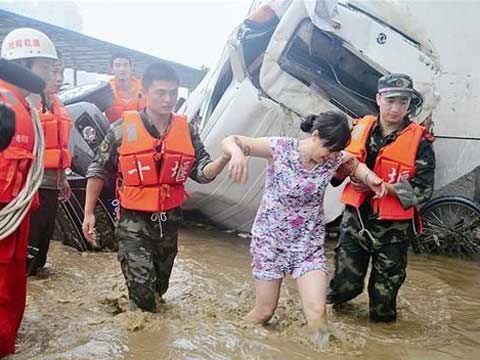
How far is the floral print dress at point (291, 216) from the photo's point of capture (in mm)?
3461

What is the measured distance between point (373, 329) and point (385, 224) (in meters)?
0.74

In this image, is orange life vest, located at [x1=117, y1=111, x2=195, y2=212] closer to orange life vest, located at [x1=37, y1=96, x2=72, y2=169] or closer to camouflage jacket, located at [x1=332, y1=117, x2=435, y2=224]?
camouflage jacket, located at [x1=332, y1=117, x2=435, y2=224]

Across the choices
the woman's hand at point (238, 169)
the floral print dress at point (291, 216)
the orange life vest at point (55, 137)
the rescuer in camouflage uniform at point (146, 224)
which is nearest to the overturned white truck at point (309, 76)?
the orange life vest at point (55, 137)

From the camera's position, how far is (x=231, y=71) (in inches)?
262

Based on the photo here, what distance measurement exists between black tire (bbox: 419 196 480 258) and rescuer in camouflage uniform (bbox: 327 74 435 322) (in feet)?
9.12

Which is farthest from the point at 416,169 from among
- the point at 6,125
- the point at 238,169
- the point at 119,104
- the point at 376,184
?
the point at 119,104

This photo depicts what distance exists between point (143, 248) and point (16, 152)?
1152mm

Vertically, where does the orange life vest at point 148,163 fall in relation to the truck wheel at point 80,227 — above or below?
above

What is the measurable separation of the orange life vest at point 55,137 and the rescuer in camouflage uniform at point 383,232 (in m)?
2.43

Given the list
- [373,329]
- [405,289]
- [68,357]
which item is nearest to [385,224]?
[373,329]

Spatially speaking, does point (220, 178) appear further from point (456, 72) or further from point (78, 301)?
point (456, 72)

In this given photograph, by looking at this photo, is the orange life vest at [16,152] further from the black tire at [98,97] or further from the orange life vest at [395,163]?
the black tire at [98,97]

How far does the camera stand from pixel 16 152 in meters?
2.89

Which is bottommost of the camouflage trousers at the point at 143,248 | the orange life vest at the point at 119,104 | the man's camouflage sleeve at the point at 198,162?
the camouflage trousers at the point at 143,248
